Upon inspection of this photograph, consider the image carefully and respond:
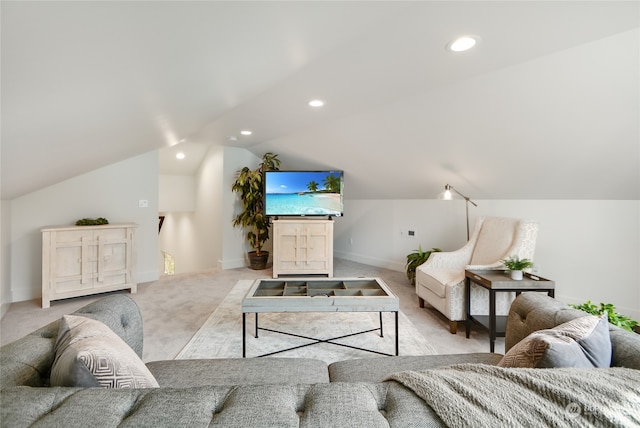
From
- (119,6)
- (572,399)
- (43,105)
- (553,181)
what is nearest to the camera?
(572,399)

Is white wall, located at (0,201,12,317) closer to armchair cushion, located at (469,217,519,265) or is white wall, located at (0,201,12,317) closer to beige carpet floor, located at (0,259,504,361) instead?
beige carpet floor, located at (0,259,504,361)

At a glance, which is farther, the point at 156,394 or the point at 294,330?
the point at 294,330

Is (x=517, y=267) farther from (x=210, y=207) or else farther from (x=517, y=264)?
(x=210, y=207)

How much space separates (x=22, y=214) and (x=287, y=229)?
3.12 metres

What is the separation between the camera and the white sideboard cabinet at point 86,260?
307 cm

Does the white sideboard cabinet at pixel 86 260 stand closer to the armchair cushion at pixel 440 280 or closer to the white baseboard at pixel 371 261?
the armchair cushion at pixel 440 280

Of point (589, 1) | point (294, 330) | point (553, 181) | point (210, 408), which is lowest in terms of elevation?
point (294, 330)

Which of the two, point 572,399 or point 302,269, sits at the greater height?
point 572,399

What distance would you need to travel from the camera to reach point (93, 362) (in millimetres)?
736

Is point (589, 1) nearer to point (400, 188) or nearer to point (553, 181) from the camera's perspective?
point (553, 181)

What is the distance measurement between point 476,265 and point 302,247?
8.09 ft

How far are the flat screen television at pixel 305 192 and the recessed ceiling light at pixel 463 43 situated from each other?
9.09ft

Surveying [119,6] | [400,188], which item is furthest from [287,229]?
[119,6]

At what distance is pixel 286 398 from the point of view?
64 cm
